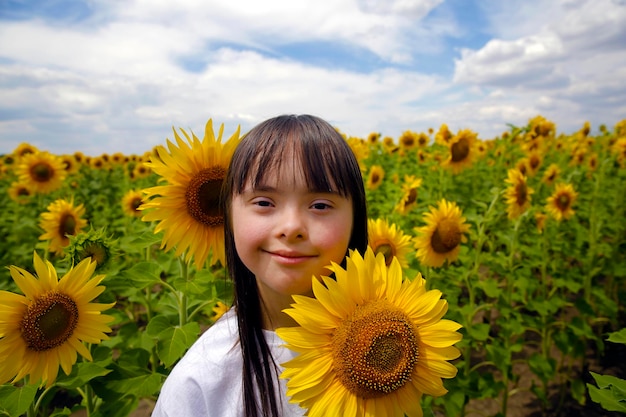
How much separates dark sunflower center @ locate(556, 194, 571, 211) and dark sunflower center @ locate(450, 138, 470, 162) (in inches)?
47.6

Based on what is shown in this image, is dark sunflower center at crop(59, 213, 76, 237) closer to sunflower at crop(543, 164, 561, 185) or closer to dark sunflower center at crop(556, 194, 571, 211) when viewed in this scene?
dark sunflower center at crop(556, 194, 571, 211)

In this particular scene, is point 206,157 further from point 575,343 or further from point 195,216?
point 575,343

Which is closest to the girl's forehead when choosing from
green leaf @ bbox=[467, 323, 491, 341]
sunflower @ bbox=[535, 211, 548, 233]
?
green leaf @ bbox=[467, 323, 491, 341]

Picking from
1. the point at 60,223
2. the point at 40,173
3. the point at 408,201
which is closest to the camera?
the point at 60,223

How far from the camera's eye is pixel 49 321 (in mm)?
1457

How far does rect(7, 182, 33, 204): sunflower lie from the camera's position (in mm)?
5750

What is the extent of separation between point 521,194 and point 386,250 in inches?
81.7

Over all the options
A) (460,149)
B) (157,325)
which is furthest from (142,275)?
(460,149)

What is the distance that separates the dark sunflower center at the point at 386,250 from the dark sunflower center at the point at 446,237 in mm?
478

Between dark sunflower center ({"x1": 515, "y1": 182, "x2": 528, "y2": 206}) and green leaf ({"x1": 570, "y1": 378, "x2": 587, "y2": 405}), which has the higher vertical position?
dark sunflower center ({"x1": 515, "y1": 182, "x2": 528, "y2": 206})

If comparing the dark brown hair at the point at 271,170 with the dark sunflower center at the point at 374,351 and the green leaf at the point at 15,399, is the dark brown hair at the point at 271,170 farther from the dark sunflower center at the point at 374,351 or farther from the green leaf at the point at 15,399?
the green leaf at the point at 15,399

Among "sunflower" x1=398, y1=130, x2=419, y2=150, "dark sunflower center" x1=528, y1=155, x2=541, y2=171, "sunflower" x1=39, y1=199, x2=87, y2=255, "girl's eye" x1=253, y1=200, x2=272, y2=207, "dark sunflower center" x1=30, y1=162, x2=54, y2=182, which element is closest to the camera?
"girl's eye" x1=253, y1=200, x2=272, y2=207

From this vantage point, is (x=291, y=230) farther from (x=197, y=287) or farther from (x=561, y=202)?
(x=561, y=202)

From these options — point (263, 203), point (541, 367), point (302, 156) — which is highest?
point (302, 156)
